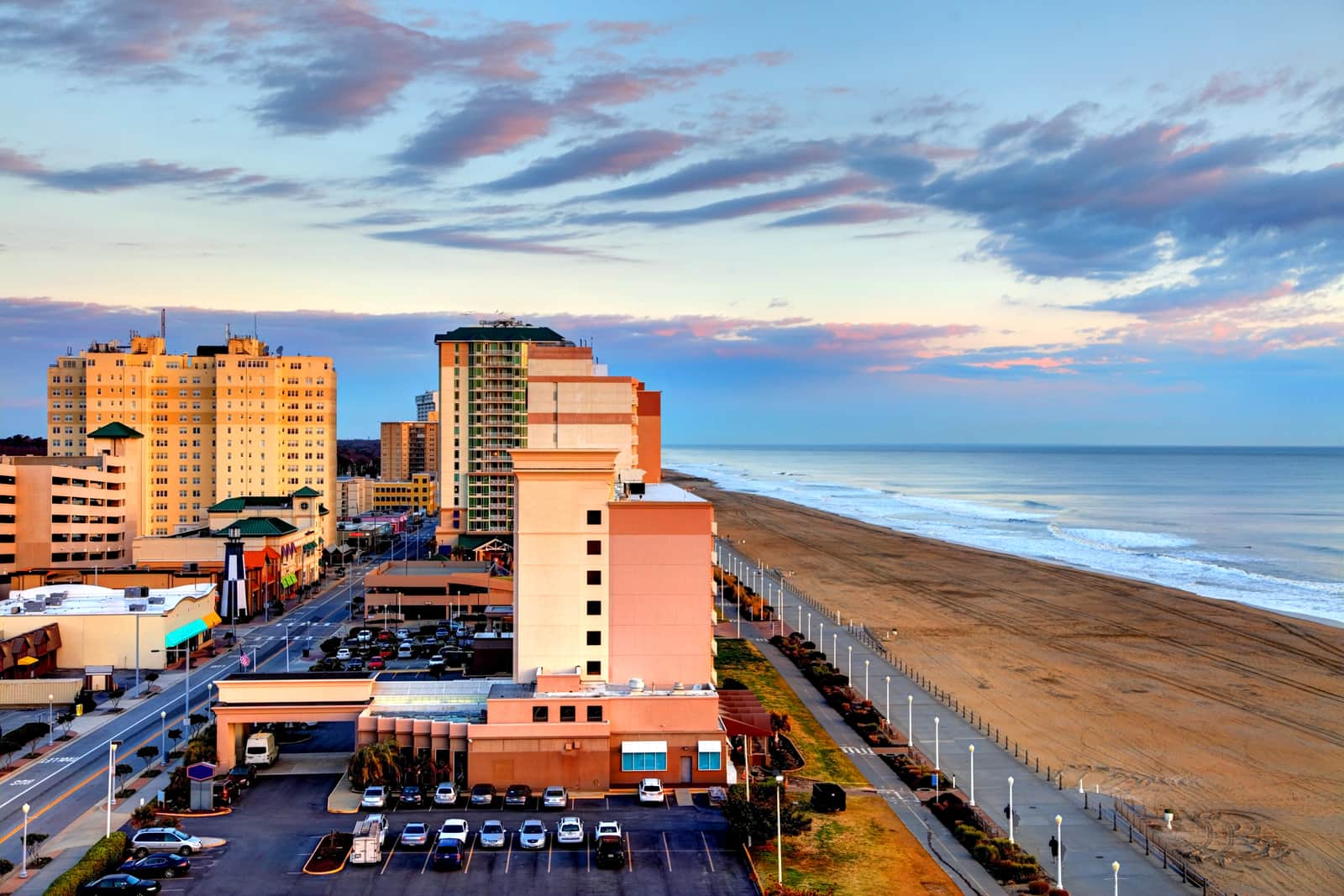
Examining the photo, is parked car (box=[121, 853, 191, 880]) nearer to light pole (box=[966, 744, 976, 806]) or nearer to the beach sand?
light pole (box=[966, 744, 976, 806])

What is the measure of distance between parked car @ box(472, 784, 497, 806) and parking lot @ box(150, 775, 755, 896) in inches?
14.2

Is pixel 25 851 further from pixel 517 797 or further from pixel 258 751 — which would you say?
pixel 517 797

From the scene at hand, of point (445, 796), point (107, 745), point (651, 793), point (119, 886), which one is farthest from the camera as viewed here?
point (107, 745)

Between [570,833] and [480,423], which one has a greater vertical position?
[480,423]

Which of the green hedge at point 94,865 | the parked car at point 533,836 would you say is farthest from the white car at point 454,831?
the green hedge at point 94,865

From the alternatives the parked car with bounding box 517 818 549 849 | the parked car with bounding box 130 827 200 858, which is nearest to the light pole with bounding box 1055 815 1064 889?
the parked car with bounding box 517 818 549 849

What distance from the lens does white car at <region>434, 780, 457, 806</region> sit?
1750 inches

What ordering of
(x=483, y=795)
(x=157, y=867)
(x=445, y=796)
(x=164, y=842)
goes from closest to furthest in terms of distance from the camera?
(x=157, y=867) < (x=164, y=842) < (x=445, y=796) < (x=483, y=795)

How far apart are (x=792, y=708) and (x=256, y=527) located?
66.1 m

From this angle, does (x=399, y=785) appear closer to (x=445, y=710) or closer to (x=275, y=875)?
(x=445, y=710)

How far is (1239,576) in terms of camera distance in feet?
376

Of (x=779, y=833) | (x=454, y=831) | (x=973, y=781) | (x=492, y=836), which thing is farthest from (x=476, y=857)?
(x=973, y=781)

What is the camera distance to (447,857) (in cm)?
3769

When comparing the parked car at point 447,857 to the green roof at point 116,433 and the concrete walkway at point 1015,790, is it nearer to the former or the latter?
the concrete walkway at point 1015,790
